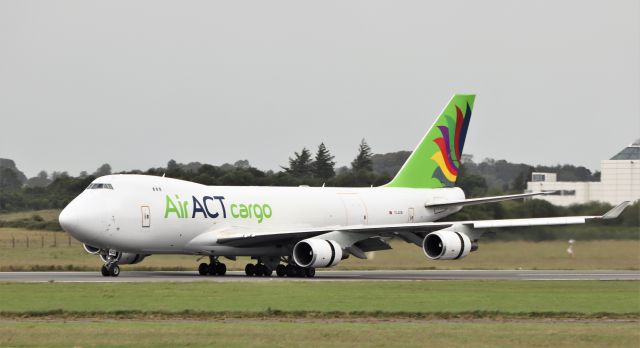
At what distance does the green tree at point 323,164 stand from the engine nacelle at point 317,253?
2109cm

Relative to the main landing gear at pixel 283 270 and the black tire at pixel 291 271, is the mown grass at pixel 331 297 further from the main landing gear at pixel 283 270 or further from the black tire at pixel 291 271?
the black tire at pixel 291 271

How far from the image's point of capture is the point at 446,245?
140 feet

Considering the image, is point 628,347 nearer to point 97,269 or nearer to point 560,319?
point 560,319

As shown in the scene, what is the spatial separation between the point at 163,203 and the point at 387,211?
12046 mm

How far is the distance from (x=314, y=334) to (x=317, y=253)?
20578 millimetres

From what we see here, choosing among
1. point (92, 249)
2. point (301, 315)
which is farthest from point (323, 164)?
point (301, 315)

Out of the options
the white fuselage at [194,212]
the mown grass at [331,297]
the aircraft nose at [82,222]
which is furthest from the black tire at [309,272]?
the aircraft nose at [82,222]

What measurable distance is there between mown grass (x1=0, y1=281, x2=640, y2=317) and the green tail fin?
1618cm

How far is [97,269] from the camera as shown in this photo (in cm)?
4622

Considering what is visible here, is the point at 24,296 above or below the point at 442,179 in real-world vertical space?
below

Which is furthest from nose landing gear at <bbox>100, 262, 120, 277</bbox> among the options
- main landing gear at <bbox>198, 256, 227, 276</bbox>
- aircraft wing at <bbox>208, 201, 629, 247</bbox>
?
main landing gear at <bbox>198, 256, 227, 276</bbox>

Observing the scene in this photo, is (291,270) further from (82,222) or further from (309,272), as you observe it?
(82,222)

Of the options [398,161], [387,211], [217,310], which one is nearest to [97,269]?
[387,211]

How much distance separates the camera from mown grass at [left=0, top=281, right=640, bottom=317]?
26906mm
